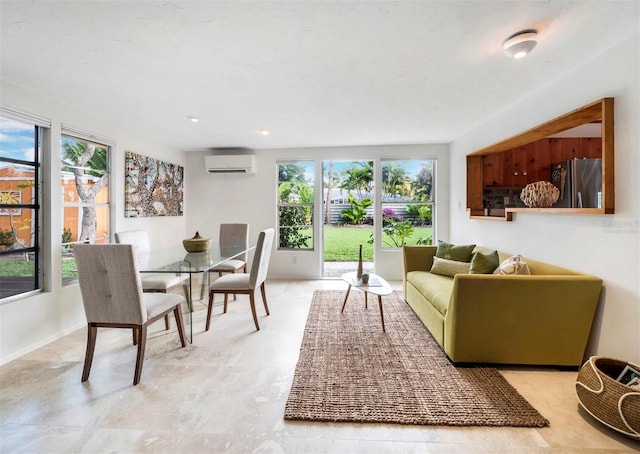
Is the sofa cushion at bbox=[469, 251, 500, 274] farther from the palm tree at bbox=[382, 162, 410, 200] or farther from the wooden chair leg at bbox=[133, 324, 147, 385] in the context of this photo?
the wooden chair leg at bbox=[133, 324, 147, 385]

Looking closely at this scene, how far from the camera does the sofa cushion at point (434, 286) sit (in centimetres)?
245

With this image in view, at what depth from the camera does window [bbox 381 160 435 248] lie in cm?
483

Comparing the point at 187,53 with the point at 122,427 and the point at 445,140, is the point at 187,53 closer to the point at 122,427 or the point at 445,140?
the point at 122,427

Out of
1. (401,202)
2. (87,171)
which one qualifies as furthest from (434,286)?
(87,171)

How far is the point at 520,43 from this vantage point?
5.69 ft

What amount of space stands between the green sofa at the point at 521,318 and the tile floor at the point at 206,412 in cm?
18

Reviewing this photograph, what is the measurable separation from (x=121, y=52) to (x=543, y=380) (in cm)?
368

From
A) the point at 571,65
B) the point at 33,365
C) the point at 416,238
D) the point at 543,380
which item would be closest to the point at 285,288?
the point at 416,238

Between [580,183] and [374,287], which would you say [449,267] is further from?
[580,183]

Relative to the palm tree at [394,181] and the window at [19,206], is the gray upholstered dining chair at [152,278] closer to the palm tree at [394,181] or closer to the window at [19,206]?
the window at [19,206]

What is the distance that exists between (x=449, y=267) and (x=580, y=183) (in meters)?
1.70

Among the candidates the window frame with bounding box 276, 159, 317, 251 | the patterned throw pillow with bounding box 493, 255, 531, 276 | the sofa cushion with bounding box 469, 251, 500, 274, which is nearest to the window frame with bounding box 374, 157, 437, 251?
the window frame with bounding box 276, 159, 317, 251

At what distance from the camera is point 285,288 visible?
441 centimetres

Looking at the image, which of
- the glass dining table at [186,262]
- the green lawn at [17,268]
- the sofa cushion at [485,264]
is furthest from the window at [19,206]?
the sofa cushion at [485,264]
